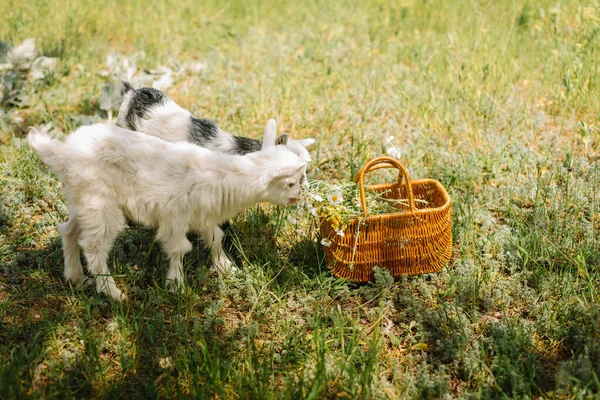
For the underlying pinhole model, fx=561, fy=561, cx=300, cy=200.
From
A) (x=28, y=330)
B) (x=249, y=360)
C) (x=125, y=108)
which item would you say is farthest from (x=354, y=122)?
(x=28, y=330)

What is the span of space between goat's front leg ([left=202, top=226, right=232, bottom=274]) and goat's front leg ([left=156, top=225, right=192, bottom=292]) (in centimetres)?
20

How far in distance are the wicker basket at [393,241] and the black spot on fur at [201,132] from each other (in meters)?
1.17

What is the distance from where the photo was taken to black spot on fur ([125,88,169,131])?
4.42 m

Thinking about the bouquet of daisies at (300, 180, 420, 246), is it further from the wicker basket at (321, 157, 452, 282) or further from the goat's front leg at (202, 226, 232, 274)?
the goat's front leg at (202, 226, 232, 274)

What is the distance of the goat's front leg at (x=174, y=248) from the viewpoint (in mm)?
3625

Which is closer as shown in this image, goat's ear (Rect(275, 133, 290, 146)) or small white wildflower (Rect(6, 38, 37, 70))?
goat's ear (Rect(275, 133, 290, 146))

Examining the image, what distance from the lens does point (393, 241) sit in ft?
12.1

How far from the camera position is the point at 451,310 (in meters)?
3.54

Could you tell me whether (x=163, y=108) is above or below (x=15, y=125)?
above

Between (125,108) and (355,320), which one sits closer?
(355,320)

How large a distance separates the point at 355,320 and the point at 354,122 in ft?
8.67

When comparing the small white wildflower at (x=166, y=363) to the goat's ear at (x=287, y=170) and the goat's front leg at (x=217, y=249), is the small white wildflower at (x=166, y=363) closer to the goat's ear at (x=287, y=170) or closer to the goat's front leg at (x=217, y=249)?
the goat's front leg at (x=217, y=249)

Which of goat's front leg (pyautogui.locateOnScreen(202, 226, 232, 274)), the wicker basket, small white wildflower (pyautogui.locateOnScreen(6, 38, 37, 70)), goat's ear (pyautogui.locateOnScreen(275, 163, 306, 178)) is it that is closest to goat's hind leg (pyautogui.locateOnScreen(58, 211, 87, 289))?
goat's front leg (pyautogui.locateOnScreen(202, 226, 232, 274))

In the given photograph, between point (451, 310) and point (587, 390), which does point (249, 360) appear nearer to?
point (451, 310)
